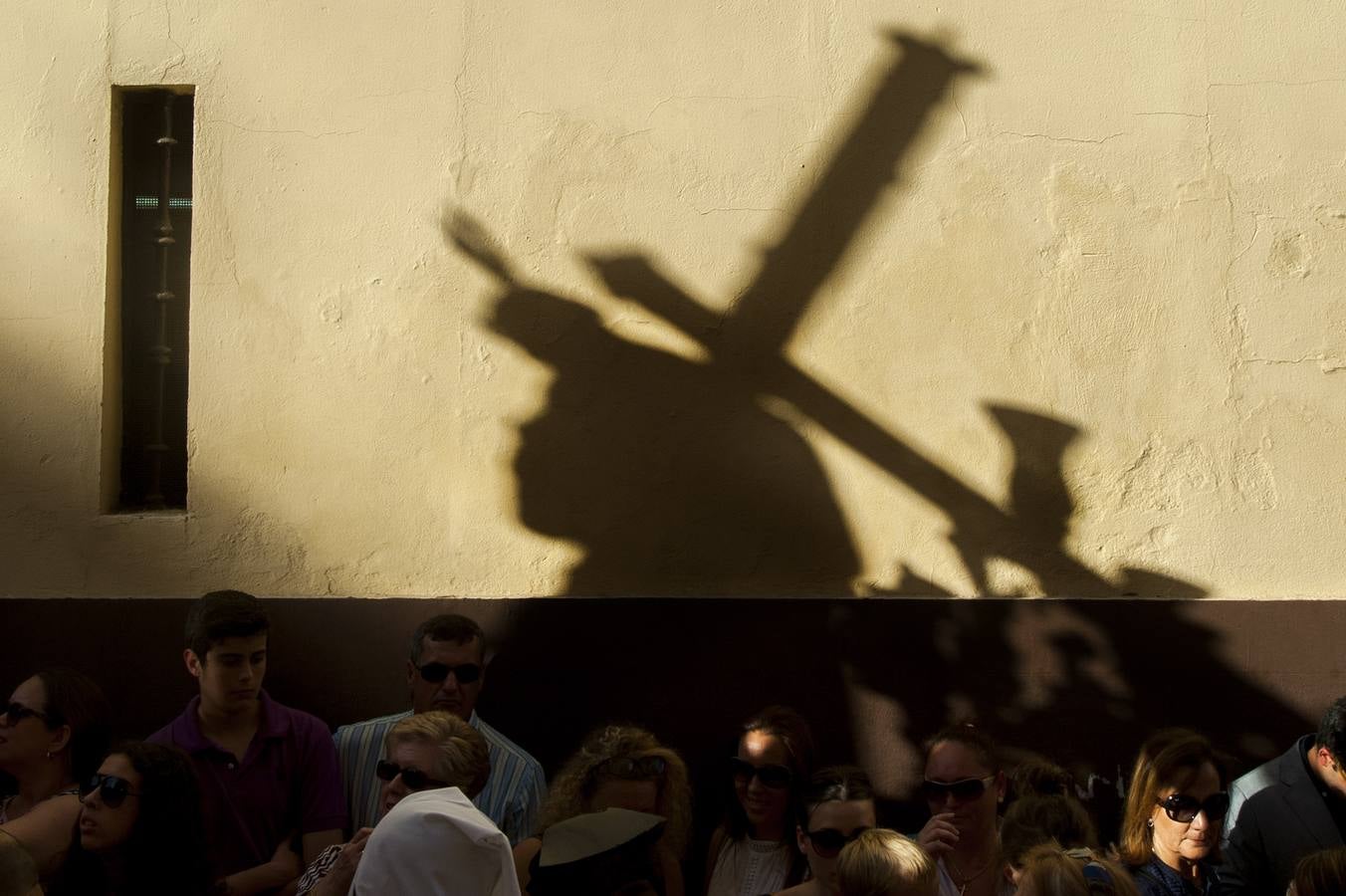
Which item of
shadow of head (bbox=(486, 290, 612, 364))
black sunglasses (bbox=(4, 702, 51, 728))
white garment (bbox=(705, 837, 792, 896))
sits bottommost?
white garment (bbox=(705, 837, 792, 896))

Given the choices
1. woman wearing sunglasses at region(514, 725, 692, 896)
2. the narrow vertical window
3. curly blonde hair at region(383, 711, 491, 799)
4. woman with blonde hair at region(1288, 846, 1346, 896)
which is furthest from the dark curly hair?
woman with blonde hair at region(1288, 846, 1346, 896)

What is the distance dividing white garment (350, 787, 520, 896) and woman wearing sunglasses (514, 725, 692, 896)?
0.77 m

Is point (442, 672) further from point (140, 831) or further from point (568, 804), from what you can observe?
point (140, 831)

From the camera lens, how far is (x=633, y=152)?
19.1 feet

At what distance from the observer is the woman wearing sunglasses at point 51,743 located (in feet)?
15.0

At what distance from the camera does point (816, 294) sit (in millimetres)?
5773

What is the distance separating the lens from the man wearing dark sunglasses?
→ 4.90m

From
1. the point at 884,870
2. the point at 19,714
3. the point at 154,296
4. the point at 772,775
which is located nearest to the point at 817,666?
the point at 772,775

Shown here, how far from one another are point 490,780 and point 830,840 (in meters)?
1.33

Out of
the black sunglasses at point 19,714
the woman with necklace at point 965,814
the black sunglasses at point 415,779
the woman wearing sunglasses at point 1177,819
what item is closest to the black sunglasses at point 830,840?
the woman with necklace at point 965,814

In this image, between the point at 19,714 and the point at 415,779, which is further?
the point at 19,714

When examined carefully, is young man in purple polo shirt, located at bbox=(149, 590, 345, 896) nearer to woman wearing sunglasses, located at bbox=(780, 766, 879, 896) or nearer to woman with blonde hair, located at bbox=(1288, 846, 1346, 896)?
woman wearing sunglasses, located at bbox=(780, 766, 879, 896)

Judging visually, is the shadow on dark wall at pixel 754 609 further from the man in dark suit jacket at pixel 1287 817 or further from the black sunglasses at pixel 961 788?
the black sunglasses at pixel 961 788

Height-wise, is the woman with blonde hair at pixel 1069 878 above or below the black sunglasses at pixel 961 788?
above
